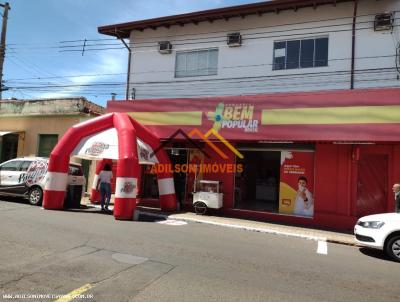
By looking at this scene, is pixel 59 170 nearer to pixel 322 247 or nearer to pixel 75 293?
pixel 75 293

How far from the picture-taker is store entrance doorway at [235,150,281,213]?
52.0 ft

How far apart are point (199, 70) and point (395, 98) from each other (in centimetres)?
940

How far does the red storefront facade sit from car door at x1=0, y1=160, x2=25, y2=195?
5200 mm

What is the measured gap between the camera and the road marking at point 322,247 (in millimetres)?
9252

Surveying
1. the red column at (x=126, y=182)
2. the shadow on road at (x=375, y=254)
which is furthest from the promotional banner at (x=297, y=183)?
the red column at (x=126, y=182)

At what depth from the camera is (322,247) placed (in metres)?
9.95

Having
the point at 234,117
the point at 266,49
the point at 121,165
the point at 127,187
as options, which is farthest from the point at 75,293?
the point at 266,49

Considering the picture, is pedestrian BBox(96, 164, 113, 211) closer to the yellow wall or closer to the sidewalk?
the sidewalk

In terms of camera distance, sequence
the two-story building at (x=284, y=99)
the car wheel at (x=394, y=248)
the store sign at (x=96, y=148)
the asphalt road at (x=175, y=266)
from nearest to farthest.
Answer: the asphalt road at (x=175, y=266) → the car wheel at (x=394, y=248) → the two-story building at (x=284, y=99) → the store sign at (x=96, y=148)

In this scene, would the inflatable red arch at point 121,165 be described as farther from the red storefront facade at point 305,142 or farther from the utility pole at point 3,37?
the utility pole at point 3,37

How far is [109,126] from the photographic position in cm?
1473

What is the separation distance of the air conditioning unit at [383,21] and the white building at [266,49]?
37mm

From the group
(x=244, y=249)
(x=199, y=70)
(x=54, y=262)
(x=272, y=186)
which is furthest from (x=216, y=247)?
(x=199, y=70)

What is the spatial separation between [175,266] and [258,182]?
12444mm
